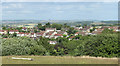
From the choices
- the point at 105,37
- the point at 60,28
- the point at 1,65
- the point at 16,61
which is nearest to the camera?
the point at 1,65

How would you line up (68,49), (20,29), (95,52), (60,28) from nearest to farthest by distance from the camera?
(95,52) → (68,49) → (20,29) → (60,28)

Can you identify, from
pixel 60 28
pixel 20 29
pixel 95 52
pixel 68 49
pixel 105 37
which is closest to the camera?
pixel 95 52

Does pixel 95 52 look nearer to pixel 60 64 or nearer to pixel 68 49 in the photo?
pixel 68 49

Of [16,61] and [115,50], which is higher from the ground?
[16,61]

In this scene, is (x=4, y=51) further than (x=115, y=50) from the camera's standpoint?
No

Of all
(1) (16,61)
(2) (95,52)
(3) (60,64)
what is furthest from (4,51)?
(2) (95,52)

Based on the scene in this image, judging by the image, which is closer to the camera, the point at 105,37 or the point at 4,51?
the point at 4,51

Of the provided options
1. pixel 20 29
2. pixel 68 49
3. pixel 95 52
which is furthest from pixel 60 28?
pixel 95 52

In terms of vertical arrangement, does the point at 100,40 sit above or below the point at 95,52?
above

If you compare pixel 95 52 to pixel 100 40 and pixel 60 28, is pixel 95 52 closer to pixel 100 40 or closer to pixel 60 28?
pixel 100 40
